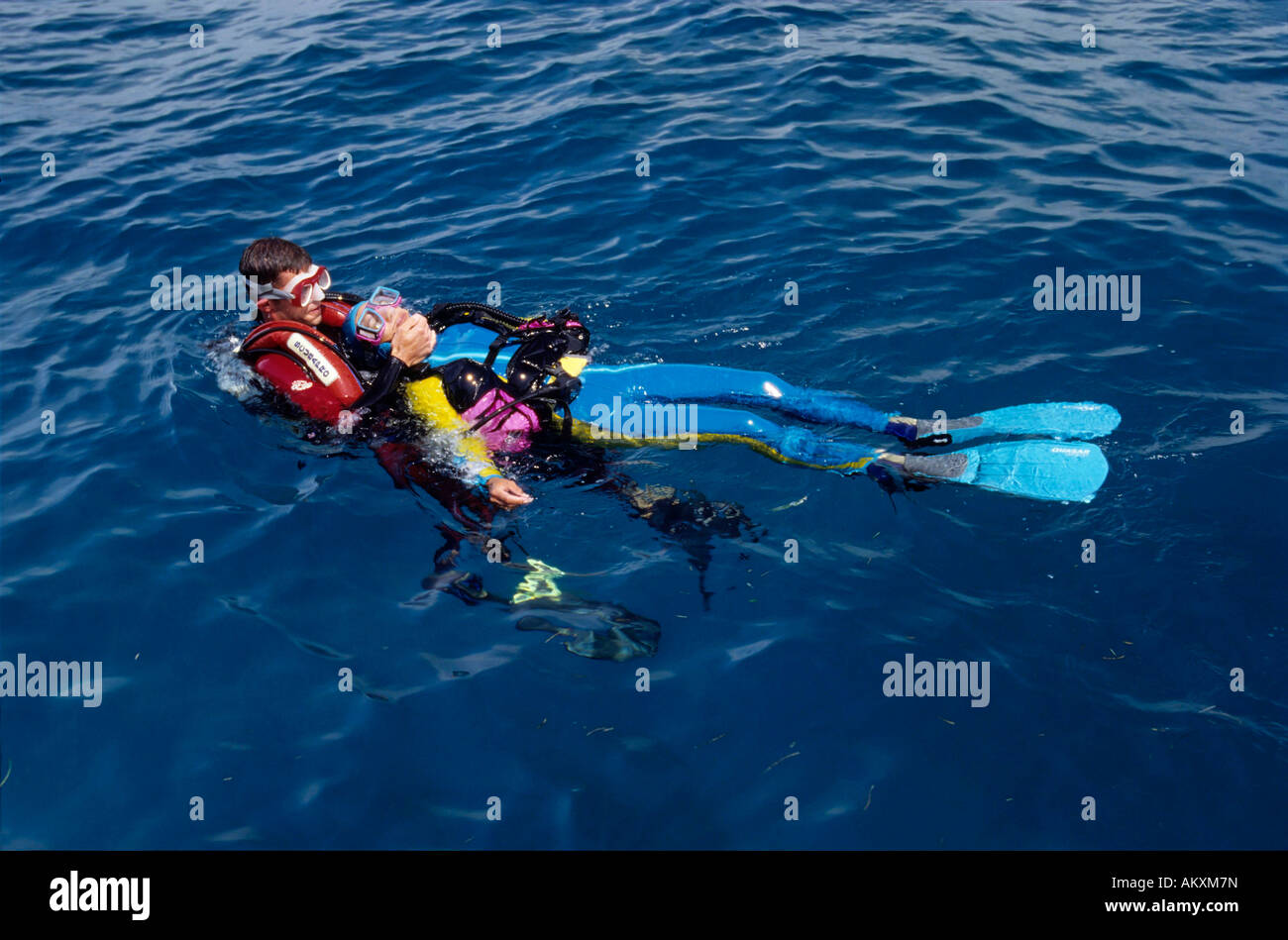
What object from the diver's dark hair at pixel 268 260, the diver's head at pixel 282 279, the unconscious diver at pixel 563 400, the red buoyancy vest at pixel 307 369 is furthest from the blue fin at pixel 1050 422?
the diver's dark hair at pixel 268 260

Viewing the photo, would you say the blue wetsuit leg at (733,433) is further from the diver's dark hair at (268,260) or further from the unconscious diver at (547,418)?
the diver's dark hair at (268,260)

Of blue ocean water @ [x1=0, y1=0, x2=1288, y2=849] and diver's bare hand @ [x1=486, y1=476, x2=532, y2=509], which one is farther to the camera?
diver's bare hand @ [x1=486, y1=476, x2=532, y2=509]

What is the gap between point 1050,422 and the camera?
5863 mm

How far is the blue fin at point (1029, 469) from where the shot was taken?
533 centimetres

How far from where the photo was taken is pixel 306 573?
18.4 ft

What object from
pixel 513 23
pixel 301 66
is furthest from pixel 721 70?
pixel 301 66

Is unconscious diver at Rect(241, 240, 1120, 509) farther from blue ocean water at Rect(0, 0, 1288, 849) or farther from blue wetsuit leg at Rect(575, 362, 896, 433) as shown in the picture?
blue ocean water at Rect(0, 0, 1288, 849)

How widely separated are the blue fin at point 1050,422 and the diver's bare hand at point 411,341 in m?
3.21

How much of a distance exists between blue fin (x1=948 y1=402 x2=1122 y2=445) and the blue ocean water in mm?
225

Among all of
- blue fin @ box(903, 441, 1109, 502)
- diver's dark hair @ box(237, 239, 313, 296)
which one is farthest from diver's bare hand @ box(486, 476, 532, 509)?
blue fin @ box(903, 441, 1109, 502)

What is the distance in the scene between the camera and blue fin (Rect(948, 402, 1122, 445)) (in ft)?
19.0

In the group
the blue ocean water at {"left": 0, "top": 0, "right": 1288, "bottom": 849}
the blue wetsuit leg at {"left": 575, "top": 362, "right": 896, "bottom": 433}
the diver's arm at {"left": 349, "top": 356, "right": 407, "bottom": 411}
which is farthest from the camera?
the blue wetsuit leg at {"left": 575, "top": 362, "right": 896, "bottom": 433}
